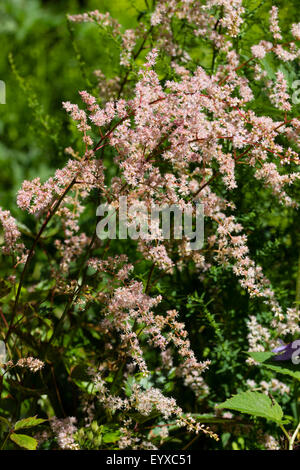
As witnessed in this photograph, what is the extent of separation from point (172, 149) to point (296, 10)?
764 mm

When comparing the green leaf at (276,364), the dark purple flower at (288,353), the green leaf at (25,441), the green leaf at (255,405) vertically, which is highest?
the dark purple flower at (288,353)

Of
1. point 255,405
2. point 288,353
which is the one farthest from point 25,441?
point 288,353

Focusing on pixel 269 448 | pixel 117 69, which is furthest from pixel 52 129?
pixel 269 448

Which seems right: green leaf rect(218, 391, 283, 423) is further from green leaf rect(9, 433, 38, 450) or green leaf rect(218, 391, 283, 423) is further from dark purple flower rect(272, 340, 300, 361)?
green leaf rect(9, 433, 38, 450)

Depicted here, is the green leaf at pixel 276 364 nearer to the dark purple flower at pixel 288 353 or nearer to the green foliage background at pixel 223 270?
the dark purple flower at pixel 288 353

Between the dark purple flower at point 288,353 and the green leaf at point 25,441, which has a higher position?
the dark purple flower at point 288,353

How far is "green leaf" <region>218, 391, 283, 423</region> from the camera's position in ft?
3.22

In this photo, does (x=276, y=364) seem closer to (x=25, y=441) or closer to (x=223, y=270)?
(x=223, y=270)

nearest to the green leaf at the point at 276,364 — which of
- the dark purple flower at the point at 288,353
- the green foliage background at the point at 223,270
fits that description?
the dark purple flower at the point at 288,353

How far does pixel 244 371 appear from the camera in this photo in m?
1.40

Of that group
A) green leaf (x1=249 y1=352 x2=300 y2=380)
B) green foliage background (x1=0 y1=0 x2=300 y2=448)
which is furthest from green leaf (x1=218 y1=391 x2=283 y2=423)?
green foliage background (x1=0 y1=0 x2=300 y2=448)

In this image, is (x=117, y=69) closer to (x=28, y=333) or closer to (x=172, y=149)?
(x=172, y=149)

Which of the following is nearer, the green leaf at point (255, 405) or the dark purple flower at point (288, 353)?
the green leaf at point (255, 405)

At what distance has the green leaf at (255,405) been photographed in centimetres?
98
